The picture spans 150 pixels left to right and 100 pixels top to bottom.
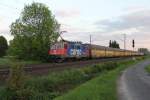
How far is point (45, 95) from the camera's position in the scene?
70.4 ft

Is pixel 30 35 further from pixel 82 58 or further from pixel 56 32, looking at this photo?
pixel 82 58

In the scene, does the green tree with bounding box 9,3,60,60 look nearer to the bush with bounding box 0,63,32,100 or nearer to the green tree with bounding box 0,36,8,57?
the green tree with bounding box 0,36,8,57

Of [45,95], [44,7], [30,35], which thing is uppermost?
[44,7]

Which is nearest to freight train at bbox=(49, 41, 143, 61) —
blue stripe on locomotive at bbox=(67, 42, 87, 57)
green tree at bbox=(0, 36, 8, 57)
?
blue stripe on locomotive at bbox=(67, 42, 87, 57)

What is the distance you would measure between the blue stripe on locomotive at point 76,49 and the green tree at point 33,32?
1610cm

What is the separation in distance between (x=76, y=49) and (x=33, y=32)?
1117 inches

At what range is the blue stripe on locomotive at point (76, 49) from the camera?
6184 centimetres

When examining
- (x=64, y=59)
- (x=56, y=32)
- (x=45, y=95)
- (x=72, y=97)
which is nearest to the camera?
(x=72, y=97)

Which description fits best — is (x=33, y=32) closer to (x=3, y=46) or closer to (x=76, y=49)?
(x=76, y=49)

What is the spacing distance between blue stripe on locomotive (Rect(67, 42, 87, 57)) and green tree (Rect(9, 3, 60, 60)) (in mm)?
16104

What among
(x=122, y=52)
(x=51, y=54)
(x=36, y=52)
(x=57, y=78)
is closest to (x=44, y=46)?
(x=36, y=52)

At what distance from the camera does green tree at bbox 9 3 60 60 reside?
87.5 meters

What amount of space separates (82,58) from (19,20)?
2938 cm

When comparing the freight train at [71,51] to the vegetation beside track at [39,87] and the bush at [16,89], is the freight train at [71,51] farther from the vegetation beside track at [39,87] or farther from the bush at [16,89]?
the bush at [16,89]
